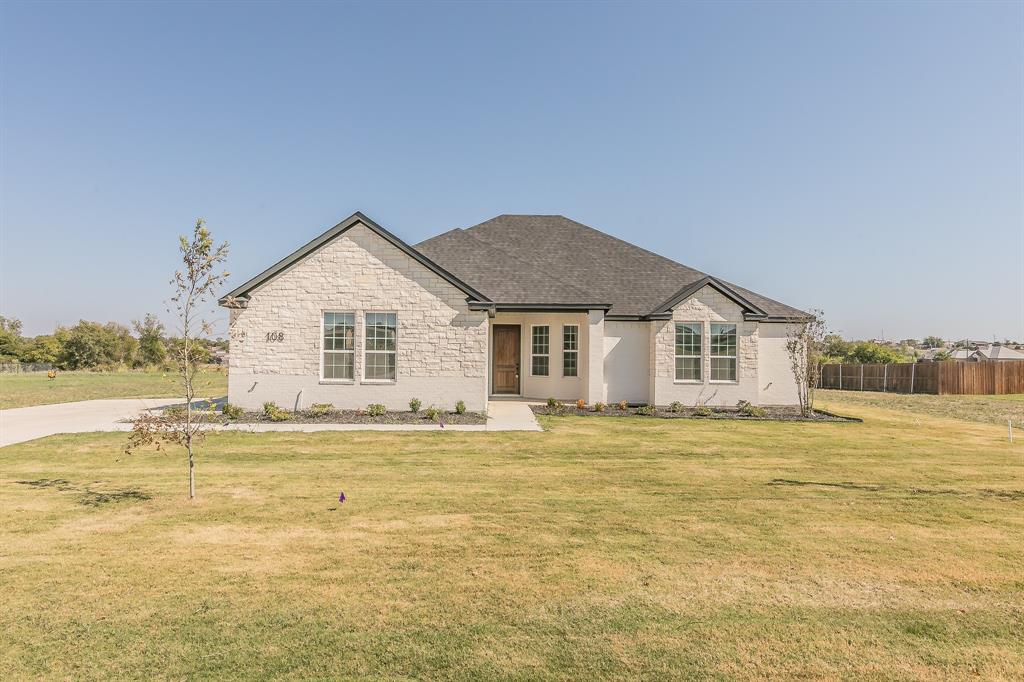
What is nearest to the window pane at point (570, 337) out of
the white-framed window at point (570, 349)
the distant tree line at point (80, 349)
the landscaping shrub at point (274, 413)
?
the white-framed window at point (570, 349)

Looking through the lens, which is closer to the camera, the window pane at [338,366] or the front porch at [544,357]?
the window pane at [338,366]

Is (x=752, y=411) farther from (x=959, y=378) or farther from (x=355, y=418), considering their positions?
(x=959, y=378)

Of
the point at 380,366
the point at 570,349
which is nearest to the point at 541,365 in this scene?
the point at 570,349

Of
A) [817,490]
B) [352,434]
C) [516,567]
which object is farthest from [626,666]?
[352,434]

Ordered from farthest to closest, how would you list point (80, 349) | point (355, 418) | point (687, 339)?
point (80, 349)
point (687, 339)
point (355, 418)

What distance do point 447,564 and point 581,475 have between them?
422 cm

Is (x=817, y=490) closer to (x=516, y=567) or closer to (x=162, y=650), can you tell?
(x=516, y=567)

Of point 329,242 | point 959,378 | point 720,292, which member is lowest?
point 959,378

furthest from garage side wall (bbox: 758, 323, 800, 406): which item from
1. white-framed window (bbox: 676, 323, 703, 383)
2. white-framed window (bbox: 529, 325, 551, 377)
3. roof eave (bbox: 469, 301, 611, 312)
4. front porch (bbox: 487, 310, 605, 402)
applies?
white-framed window (bbox: 529, 325, 551, 377)

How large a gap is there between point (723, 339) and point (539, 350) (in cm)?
693

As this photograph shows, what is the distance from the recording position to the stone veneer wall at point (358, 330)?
1562 centimetres

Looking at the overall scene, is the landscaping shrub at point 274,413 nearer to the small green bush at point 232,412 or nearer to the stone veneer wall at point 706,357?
the small green bush at point 232,412

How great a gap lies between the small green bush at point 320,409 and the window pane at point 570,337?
895 cm

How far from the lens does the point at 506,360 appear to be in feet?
67.6
